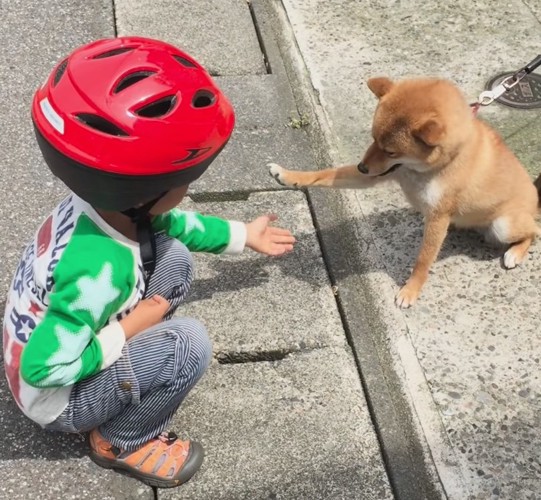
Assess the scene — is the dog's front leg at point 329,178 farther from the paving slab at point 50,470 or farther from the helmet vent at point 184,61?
the paving slab at point 50,470

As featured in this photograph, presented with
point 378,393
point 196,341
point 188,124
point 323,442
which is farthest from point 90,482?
point 188,124

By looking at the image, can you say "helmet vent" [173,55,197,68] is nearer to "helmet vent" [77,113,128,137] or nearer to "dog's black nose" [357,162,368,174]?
"helmet vent" [77,113,128,137]

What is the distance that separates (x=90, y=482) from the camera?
2260 millimetres

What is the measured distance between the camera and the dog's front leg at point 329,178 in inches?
117

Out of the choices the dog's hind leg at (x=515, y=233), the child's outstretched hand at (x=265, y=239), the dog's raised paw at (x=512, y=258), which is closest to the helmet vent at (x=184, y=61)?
the child's outstretched hand at (x=265, y=239)

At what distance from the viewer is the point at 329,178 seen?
9.86 feet

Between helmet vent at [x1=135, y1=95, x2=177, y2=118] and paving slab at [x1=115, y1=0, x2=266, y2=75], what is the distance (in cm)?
212

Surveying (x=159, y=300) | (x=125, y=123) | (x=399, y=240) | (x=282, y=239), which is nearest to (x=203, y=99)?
(x=125, y=123)

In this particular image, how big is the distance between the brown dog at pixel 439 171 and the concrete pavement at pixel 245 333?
351 mm

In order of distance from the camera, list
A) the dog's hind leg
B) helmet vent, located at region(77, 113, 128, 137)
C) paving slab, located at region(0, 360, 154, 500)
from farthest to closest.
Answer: the dog's hind leg → paving slab, located at region(0, 360, 154, 500) → helmet vent, located at region(77, 113, 128, 137)

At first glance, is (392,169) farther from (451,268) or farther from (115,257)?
(115,257)

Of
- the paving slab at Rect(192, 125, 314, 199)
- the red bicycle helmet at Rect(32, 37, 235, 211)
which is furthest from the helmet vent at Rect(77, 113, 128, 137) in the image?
the paving slab at Rect(192, 125, 314, 199)

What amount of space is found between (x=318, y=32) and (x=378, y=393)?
2314 mm

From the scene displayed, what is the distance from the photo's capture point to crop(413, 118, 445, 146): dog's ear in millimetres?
2480
